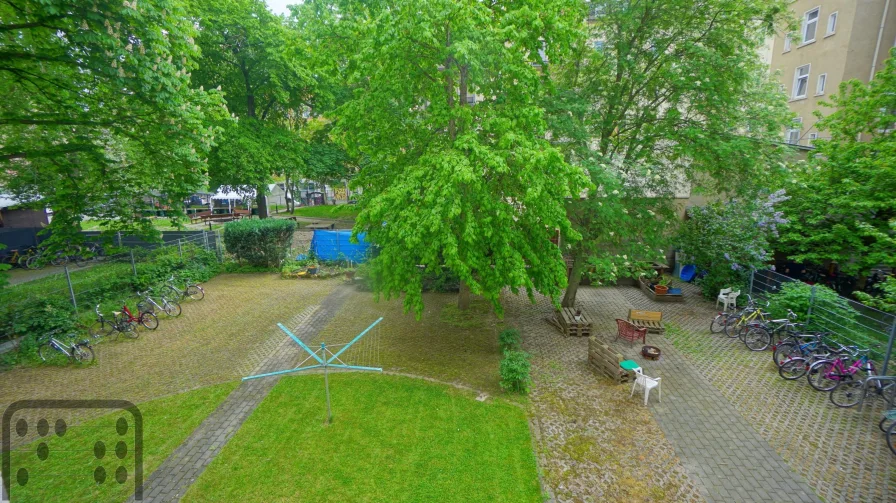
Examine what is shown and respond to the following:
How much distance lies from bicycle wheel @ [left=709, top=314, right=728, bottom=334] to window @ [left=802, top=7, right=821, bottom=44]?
18.4 metres

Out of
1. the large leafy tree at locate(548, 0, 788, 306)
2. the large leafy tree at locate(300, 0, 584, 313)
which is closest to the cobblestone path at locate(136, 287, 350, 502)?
the large leafy tree at locate(300, 0, 584, 313)

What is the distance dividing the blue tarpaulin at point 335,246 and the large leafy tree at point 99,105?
28.5 ft

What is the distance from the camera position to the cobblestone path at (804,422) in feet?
22.8

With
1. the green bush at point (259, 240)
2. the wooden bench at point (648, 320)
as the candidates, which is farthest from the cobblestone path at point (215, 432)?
the wooden bench at point (648, 320)

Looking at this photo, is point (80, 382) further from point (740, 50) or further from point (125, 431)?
→ point (740, 50)

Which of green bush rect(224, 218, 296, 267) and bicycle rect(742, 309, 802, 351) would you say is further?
green bush rect(224, 218, 296, 267)

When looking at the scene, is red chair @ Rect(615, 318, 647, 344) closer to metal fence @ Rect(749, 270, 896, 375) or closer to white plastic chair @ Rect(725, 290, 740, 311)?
metal fence @ Rect(749, 270, 896, 375)

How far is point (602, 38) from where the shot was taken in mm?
13547

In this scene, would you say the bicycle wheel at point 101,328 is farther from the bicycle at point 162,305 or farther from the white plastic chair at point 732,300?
the white plastic chair at point 732,300

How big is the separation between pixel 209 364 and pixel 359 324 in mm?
4625

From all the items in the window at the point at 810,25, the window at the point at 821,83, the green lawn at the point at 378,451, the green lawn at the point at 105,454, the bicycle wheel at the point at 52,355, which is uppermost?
the window at the point at 810,25

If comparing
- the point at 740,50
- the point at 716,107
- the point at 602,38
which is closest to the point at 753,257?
the point at 716,107

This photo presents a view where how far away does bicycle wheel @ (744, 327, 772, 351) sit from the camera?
39.9 feet

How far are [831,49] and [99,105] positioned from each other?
30.9 m
